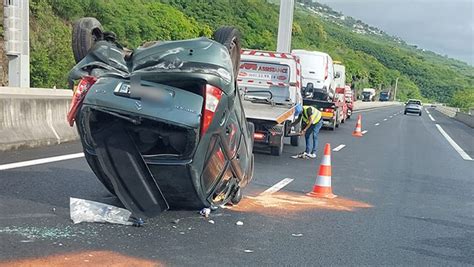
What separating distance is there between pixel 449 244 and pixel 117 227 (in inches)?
140

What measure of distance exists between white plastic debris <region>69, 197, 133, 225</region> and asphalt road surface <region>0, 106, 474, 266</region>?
0.12 meters

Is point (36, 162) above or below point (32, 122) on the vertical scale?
below

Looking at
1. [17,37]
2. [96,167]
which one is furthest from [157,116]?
[17,37]

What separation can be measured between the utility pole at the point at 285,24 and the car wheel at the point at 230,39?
23589 mm

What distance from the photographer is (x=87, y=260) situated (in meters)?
4.85

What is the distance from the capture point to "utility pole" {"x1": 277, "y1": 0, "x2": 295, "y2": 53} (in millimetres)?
29500

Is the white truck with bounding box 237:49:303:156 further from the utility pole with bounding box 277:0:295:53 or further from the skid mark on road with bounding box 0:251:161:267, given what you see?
the utility pole with bounding box 277:0:295:53

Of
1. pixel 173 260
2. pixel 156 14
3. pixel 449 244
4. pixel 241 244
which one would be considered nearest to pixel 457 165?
pixel 449 244

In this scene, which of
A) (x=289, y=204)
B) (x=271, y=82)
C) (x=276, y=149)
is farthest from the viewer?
(x=271, y=82)

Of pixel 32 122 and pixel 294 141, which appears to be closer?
pixel 32 122

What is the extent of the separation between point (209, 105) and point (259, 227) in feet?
5.65

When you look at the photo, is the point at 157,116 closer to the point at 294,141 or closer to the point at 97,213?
the point at 97,213

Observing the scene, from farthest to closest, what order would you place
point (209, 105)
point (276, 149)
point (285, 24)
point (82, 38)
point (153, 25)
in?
point (153, 25) < point (285, 24) < point (276, 149) < point (82, 38) < point (209, 105)

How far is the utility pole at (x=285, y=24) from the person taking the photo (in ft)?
96.8
